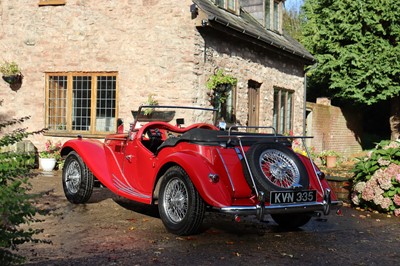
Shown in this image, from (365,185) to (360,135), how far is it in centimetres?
1528

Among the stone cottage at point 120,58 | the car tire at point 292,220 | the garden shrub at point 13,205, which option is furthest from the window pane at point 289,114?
the garden shrub at point 13,205

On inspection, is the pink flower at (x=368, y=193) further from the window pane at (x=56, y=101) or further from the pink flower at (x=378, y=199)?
the window pane at (x=56, y=101)

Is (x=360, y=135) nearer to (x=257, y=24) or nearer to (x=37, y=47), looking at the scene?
(x=257, y=24)

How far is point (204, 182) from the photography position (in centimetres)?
495

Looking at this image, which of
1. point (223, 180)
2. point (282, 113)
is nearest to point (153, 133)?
point (223, 180)

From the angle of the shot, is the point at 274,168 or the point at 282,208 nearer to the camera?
the point at 282,208

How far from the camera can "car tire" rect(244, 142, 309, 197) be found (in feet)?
16.4

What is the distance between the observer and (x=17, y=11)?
12.7 m

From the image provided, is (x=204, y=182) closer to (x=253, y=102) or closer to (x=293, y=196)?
(x=293, y=196)

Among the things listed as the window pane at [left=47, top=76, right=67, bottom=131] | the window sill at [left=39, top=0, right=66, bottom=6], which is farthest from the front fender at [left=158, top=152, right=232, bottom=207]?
the window sill at [left=39, top=0, right=66, bottom=6]

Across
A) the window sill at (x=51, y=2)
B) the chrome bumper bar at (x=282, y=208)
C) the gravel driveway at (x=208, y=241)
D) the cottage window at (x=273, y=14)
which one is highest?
the cottage window at (x=273, y=14)

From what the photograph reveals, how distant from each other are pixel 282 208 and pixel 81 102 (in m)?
8.34

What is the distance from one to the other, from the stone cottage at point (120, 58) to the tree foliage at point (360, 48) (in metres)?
6.86

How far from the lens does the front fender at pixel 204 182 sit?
4.89 m
